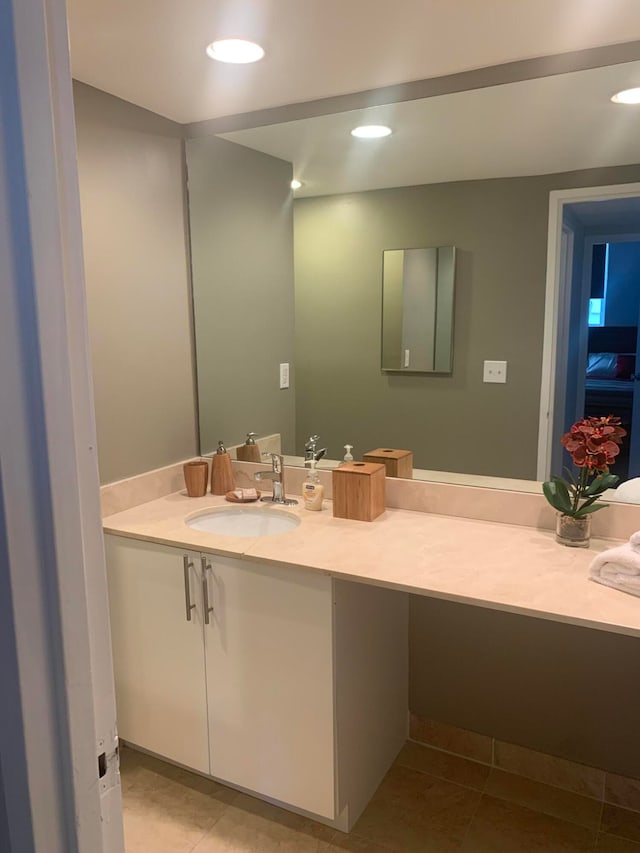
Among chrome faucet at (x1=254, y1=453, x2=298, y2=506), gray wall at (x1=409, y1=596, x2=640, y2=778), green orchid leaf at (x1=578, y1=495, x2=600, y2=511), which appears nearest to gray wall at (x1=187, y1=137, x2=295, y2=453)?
chrome faucet at (x1=254, y1=453, x2=298, y2=506)

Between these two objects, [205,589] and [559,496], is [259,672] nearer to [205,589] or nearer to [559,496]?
[205,589]

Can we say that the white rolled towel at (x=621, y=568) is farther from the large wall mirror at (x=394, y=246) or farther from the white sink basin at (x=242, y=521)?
the white sink basin at (x=242, y=521)

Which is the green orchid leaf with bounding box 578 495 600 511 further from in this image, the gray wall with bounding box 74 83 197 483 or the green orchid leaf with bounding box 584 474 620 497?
the gray wall with bounding box 74 83 197 483

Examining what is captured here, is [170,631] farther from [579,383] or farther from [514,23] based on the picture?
[514,23]

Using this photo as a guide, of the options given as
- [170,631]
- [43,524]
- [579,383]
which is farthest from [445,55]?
[170,631]

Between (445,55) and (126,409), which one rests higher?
(445,55)

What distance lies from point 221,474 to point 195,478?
100 millimetres

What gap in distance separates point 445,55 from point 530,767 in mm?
2195

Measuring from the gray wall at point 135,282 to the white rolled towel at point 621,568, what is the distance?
1.52 metres

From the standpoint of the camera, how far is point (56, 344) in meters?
0.61

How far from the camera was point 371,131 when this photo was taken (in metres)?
2.08

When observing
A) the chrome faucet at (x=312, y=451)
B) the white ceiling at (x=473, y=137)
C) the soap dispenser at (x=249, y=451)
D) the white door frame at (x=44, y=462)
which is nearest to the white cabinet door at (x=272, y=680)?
the chrome faucet at (x=312, y=451)

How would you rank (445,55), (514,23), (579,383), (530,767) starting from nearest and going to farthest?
(514,23), (445,55), (579,383), (530,767)

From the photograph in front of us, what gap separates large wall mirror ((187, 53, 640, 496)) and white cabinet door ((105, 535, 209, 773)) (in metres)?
0.67
